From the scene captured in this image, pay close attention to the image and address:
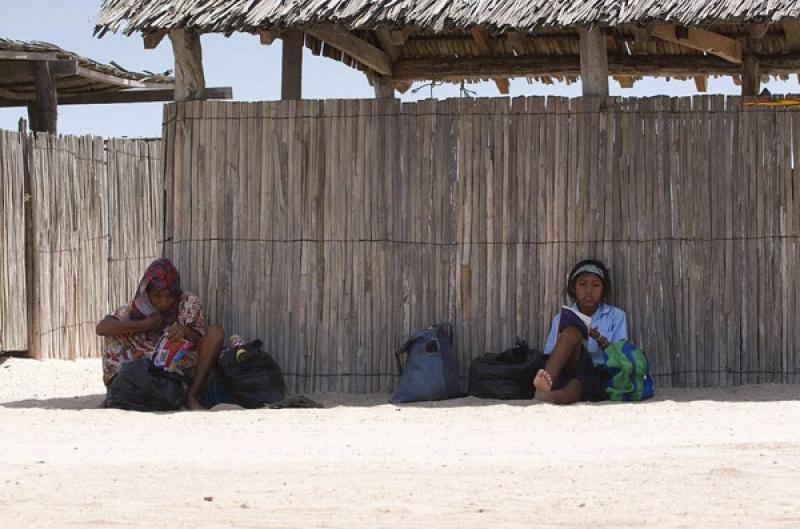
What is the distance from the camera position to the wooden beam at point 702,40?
438 inches

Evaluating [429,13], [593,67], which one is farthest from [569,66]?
[429,13]

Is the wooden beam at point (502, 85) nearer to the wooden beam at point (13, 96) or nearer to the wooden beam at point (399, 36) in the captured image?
the wooden beam at point (399, 36)

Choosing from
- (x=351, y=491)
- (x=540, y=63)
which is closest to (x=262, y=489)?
(x=351, y=491)

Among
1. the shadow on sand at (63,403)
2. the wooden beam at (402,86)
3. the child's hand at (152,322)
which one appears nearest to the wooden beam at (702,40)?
the wooden beam at (402,86)

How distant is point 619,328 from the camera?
10500mm

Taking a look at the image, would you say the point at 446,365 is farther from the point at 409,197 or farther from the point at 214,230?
the point at 214,230

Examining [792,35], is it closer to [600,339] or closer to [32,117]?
[600,339]

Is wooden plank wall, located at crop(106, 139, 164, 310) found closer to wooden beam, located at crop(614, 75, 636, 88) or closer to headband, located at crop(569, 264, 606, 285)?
wooden beam, located at crop(614, 75, 636, 88)

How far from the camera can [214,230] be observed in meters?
11.1

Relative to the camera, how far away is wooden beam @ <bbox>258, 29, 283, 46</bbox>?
1086cm

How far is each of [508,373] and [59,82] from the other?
745cm

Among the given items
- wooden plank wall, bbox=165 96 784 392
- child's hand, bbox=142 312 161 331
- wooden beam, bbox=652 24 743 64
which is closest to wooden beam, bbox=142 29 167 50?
wooden plank wall, bbox=165 96 784 392

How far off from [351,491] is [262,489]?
38 centimetres

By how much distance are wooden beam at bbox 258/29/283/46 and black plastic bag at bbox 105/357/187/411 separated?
234 cm
